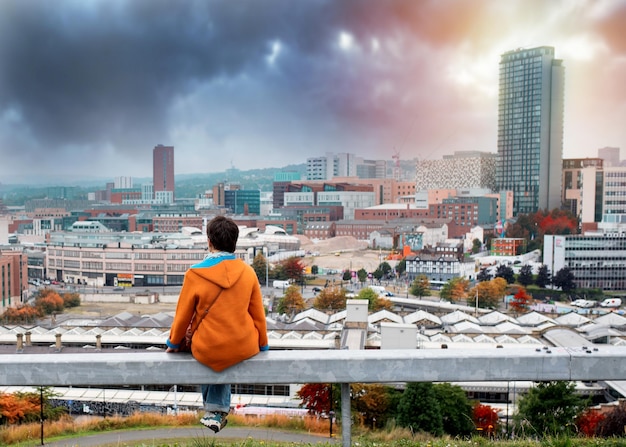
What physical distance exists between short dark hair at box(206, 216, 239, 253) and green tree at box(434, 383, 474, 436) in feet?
2.06

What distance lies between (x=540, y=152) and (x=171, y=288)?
15050mm

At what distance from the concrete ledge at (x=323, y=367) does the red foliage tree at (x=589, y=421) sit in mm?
265

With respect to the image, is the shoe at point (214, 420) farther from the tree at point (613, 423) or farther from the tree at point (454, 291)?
the tree at point (454, 291)

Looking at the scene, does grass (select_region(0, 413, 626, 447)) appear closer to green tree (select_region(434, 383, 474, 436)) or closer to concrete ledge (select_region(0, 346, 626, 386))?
concrete ledge (select_region(0, 346, 626, 386))

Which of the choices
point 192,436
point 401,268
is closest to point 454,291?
point 401,268

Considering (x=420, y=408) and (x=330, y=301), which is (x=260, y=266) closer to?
(x=330, y=301)

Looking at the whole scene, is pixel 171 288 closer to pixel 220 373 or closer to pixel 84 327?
pixel 84 327

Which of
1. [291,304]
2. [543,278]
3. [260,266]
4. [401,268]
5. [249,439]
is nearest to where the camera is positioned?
[249,439]

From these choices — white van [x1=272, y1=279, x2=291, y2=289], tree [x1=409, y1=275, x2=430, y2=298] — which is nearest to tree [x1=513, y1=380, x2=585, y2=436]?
tree [x1=409, y1=275, x2=430, y2=298]

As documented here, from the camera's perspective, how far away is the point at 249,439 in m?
0.75

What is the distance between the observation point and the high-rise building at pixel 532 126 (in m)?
20.3

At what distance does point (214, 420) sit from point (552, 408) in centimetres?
59

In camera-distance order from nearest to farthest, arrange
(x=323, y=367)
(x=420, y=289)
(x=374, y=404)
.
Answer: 1. (x=323, y=367)
2. (x=374, y=404)
3. (x=420, y=289)

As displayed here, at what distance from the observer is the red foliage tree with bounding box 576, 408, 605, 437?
0.84m
